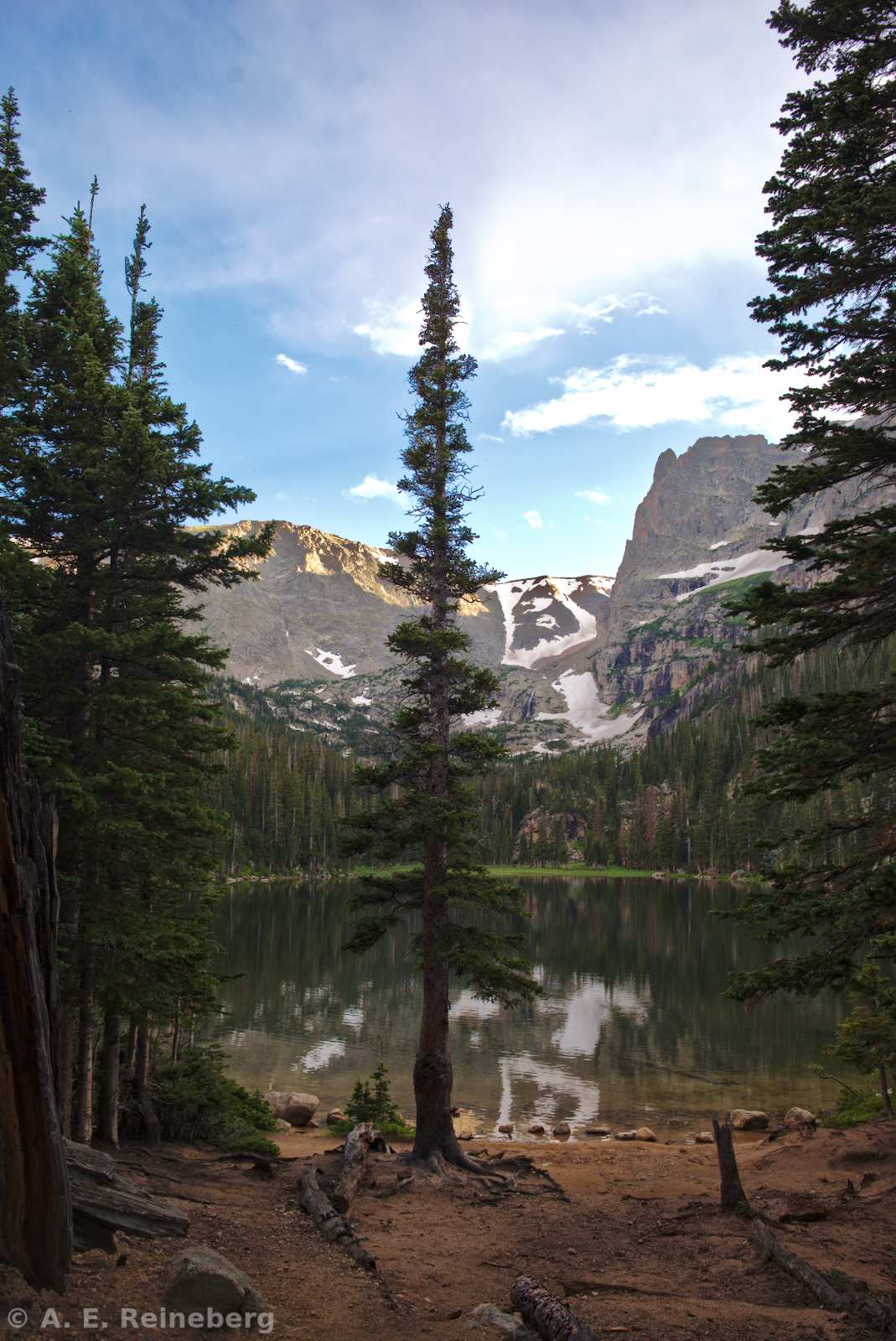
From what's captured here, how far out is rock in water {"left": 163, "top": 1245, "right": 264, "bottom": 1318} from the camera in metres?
6.69

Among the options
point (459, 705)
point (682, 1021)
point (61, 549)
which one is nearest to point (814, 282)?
point (459, 705)

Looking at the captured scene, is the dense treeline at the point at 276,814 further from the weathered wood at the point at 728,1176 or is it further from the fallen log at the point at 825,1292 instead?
the fallen log at the point at 825,1292

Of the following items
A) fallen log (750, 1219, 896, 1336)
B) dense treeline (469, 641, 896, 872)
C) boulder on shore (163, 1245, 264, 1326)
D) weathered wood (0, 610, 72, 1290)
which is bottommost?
dense treeline (469, 641, 896, 872)

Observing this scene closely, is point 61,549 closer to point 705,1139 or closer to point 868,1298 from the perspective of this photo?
point 868,1298

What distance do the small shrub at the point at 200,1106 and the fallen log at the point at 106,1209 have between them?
31.2ft

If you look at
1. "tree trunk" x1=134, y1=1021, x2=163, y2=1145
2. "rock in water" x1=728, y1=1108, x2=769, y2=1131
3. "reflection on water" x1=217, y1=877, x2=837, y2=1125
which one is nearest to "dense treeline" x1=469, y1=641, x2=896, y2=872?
"reflection on water" x1=217, y1=877, x2=837, y2=1125

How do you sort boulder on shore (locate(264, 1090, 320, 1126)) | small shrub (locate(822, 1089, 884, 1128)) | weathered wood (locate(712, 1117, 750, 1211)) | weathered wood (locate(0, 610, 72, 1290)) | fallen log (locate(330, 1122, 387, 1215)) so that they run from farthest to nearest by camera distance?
Answer: boulder on shore (locate(264, 1090, 320, 1126)) < small shrub (locate(822, 1089, 884, 1128)) < fallen log (locate(330, 1122, 387, 1215)) < weathered wood (locate(712, 1117, 750, 1211)) < weathered wood (locate(0, 610, 72, 1290))

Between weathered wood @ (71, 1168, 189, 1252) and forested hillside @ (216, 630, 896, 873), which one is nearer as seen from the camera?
weathered wood @ (71, 1168, 189, 1252)

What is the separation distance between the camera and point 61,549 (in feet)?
48.5

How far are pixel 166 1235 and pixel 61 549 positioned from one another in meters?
11.5

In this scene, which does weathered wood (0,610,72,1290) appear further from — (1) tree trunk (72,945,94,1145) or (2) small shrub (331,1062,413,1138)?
(2) small shrub (331,1062,413,1138)

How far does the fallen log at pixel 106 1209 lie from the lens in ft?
24.7

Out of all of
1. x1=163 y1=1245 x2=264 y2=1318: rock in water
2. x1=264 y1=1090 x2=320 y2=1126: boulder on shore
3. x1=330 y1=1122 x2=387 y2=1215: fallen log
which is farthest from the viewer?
x1=264 y1=1090 x2=320 y2=1126: boulder on shore

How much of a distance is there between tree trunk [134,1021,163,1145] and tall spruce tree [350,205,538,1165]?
17.3 ft
